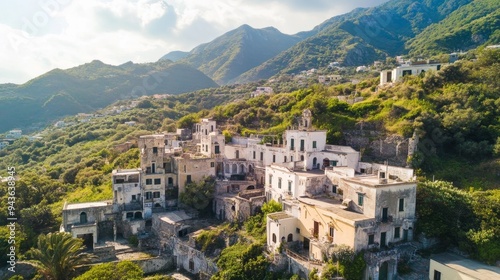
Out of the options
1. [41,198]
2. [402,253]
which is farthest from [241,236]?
[41,198]

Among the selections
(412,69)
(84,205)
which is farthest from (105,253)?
(412,69)

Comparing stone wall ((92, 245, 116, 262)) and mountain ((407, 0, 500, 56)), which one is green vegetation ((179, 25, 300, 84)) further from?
stone wall ((92, 245, 116, 262))

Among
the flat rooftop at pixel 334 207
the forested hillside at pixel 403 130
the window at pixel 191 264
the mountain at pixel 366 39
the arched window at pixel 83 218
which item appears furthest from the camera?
the mountain at pixel 366 39

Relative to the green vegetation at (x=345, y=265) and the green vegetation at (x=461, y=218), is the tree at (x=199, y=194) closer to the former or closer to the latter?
the green vegetation at (x=345, y=265)

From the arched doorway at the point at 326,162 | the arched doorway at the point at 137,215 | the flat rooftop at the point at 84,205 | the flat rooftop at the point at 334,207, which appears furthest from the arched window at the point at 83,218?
the arched doorway at the point at 326,162

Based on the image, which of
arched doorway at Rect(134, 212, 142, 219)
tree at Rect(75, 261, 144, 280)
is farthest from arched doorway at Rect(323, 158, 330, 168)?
arched doorway at Rect(134, 212, 142, 219)
